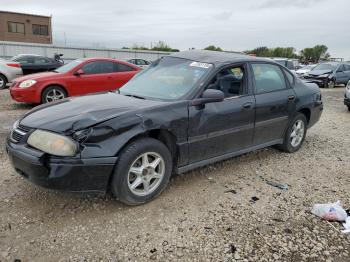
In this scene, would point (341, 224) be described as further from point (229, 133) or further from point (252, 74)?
point (252, 74)

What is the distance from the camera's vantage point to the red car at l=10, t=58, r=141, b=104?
8672mm

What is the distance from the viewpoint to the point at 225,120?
13.8ft

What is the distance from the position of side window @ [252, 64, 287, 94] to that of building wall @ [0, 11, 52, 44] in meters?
51.1

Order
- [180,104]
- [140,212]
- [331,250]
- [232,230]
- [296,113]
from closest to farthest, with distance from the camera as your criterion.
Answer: [331,250] → [232,230] → [140,212] → [180,104] → [296,113]

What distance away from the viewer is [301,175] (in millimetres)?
4727

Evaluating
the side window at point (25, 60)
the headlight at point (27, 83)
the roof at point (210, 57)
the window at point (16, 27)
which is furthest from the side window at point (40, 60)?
the window at point (16, 27)

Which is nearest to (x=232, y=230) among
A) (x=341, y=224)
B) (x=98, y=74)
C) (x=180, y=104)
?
(x=341, y=224)

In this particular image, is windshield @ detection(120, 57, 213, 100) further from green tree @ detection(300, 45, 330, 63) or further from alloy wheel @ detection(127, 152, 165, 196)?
green tree @ detection(300, 45, 330, 63)

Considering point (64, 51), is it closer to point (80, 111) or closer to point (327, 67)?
point (327, 67)

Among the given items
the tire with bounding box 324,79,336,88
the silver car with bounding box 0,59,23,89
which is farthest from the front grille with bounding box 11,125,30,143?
the tire with bounding box 324,79,336,88

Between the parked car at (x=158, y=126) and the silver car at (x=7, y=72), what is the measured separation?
10.5 metres

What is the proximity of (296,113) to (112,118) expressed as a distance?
11.2ft

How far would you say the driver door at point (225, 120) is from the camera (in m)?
3.95

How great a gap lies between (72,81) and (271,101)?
5.95 m
